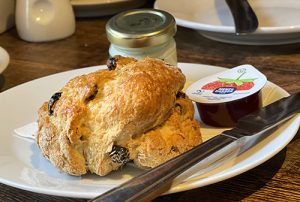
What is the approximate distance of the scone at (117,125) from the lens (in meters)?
0.62

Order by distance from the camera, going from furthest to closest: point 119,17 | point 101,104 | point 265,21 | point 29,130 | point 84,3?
1. point 84,3
2. point 265,21
3. point 119,17
4. point 29,130
5. point 101,104

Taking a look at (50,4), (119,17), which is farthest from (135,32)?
(50,4)

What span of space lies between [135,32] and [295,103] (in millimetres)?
264

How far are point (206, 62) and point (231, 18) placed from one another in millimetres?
169

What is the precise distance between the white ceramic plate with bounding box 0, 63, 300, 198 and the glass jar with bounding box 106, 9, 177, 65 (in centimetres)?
15

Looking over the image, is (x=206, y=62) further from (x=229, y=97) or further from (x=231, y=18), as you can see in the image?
(x=229, y=97)

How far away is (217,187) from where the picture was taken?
0.66m

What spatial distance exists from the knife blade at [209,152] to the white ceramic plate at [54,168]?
0.01 meters

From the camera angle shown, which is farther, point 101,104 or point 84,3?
point 84,3

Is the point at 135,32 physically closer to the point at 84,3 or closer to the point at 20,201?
the point at 20,201

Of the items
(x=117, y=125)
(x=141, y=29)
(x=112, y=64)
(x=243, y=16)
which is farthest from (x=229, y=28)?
(x=117, y=125)

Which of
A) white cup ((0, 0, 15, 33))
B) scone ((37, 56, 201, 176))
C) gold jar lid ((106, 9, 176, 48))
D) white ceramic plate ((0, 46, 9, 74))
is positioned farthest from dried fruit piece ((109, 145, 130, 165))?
white cup ((0, 0, 15, 33))

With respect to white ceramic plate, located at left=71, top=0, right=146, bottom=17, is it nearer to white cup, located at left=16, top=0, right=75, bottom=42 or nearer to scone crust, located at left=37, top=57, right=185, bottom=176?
white cup, located at left=16, top=0, right=75, bottom=42

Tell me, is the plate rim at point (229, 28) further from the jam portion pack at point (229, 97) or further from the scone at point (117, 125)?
the scone at point (117, 125)
